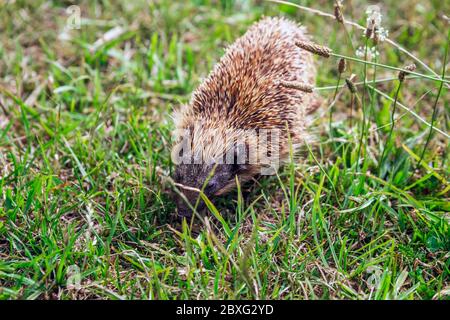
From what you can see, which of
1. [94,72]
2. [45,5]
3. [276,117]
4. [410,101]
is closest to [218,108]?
[276,117]

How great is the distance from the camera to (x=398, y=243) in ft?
14.1

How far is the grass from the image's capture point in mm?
3871

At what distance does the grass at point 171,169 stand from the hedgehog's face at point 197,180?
0.19 meters

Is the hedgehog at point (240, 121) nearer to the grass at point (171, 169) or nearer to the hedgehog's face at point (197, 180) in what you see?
the hedgehog's face at point (197, 180)

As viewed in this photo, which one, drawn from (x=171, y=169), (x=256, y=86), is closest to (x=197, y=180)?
(x=171, y=169)

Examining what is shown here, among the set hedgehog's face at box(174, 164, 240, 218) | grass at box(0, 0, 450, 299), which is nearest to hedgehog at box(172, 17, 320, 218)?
hedgehog's face at box(174, 164, 240, 218)

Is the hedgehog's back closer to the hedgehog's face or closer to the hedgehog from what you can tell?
the hedgehog

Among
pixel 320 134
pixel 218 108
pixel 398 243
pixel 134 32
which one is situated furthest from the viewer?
pixel 134 32

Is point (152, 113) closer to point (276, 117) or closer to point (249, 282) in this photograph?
point (276, 117)

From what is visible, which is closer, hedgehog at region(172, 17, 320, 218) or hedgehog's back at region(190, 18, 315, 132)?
hedgehog at region(172, 17, 320, 218)

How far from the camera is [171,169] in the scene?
15.6 ft

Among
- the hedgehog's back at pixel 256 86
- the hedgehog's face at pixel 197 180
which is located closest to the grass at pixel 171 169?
the hedgehog's face at pixel 197 180

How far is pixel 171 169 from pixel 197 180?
1.60 feet
